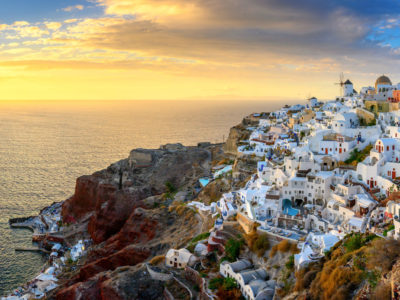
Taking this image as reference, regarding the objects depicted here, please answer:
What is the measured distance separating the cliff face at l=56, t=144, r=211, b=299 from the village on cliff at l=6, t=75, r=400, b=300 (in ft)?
13.3

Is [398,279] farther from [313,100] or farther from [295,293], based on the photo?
[313,100]

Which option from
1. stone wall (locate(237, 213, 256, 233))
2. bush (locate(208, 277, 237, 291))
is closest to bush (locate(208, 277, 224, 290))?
bush (locate(208, 277, 237, 291))

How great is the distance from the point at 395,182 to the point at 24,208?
209 ft

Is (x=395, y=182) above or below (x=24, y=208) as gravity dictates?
above

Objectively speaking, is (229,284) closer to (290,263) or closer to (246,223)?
(290,263)

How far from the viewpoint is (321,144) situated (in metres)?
49.7

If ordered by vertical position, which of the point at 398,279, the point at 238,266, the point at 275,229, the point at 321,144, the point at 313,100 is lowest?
the point at 238,266

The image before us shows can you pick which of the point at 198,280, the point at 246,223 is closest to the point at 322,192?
the point at 246,223

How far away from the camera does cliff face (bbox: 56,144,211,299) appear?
154 feet

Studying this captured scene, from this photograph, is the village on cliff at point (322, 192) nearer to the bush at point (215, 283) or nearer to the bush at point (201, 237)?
the bush at point (215, 283)

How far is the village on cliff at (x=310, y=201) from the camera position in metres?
32.3

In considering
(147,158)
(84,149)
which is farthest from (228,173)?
(84,149)

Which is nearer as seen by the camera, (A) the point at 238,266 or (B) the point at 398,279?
(B) the point at 398,279

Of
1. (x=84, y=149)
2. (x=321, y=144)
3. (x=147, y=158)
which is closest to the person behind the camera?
(x=321, y=144)
